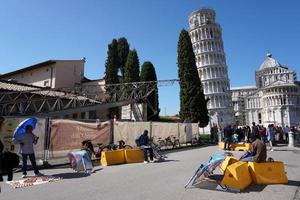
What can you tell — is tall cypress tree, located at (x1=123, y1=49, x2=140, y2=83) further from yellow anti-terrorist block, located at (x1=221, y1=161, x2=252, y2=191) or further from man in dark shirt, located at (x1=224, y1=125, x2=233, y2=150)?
yellow anti-terrorist block, located at (x1=221, y1=161, x2=252, y2=191)

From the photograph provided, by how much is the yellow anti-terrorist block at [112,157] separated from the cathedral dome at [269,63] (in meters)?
147

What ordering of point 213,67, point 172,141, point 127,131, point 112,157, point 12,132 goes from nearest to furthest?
point 12,132, point 112,157, point 127,131, point 172,141, point 213,67

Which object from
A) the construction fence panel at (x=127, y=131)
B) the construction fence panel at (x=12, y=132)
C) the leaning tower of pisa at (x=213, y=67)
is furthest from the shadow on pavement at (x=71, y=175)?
the leaning tower of pisa at (x=213, y=67)

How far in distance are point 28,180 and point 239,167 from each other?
6.96 metres

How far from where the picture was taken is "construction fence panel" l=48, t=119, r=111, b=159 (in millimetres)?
15648

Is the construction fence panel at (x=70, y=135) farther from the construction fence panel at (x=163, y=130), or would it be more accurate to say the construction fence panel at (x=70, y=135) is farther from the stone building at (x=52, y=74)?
the stone building at (x=52, y=74)

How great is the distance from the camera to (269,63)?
151 metres

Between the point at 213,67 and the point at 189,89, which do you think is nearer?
the point at 189,89

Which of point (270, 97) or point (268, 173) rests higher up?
point (270, 97)

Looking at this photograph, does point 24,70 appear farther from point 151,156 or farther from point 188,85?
point 151,156

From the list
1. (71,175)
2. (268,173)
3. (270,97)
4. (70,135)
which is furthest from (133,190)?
(270,97)

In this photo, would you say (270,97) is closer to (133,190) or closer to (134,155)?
(134,155)

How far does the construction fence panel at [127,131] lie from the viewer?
66.0 ft

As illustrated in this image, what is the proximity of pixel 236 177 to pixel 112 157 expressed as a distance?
7.96 meters
